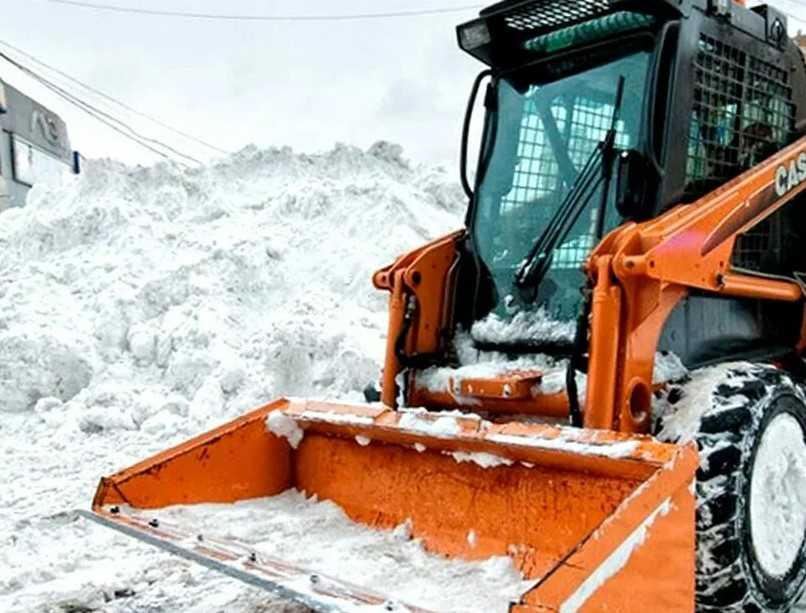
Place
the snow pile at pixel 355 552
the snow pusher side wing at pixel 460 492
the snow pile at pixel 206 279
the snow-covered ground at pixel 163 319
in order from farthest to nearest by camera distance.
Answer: the snow pile at pixel 206 279, the snow-covered ground at pixel 163 319, the snow pile at pixel 355 552, the snow pusher side wing at pixel 460 492

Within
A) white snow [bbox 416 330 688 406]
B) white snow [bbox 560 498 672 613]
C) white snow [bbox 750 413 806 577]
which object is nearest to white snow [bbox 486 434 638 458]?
white snow [bbox 560 498 672 613]

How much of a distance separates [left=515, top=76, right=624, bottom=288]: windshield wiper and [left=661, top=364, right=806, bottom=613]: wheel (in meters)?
0.90

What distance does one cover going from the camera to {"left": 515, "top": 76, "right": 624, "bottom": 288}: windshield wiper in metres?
4.18

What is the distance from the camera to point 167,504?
407cm

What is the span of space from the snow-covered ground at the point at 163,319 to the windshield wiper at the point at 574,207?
6.05 feet

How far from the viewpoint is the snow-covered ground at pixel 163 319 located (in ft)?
15.6

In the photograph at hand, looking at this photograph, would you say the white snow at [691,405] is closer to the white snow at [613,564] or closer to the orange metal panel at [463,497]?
the orange metal panel at [463,497]

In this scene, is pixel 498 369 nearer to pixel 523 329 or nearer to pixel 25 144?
pixel 523 329

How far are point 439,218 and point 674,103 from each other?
22.8ft

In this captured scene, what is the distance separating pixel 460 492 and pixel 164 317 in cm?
601

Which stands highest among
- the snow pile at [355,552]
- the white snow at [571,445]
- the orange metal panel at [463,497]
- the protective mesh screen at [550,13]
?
the protective mesh screen at [550,13]

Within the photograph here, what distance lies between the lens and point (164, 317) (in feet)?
30.0

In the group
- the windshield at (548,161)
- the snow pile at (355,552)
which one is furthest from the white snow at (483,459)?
the windshield at (548,161)

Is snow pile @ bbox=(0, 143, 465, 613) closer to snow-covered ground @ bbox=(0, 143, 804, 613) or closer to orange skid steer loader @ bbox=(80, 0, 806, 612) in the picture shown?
snow-covered ground @ bbox=(0, 143, 804, 613)
